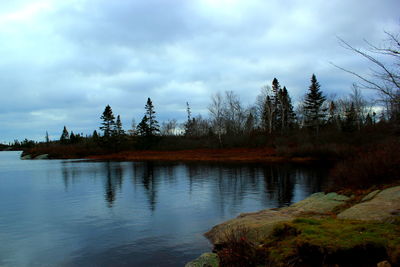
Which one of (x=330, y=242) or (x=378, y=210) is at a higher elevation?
(x=330, y=242)

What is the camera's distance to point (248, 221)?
439 inches

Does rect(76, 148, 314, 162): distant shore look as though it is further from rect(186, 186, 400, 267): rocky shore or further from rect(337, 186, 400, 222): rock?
rect(186, 186, 400, 267): rocky shore

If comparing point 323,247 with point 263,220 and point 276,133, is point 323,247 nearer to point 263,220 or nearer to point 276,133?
point 263,220

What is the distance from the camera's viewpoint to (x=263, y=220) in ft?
36.2

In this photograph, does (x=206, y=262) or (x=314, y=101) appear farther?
(x=314, y=101)

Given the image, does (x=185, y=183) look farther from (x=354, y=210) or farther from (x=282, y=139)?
(x=282, y=139)

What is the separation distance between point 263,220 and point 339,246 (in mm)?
5298

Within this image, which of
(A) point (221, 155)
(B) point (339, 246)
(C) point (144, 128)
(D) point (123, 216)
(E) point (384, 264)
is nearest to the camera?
(E) point (384, 264)

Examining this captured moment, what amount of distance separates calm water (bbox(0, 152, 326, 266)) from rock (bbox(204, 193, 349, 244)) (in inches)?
28.7

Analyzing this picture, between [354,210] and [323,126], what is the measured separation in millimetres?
65578

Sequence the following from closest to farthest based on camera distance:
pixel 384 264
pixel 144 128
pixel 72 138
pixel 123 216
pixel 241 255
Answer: pixel 384 264, pixel 241 255, pixel 123 216, pixel 144 128, pixel 72 138

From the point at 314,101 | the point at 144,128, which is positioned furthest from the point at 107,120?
the point at 314,101

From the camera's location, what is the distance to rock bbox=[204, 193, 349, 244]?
9466 mm

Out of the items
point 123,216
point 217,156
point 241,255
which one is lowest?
point 123,216
